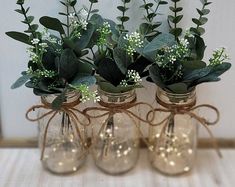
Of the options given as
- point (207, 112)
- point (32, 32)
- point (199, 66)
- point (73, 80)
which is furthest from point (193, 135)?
point (32, 32)

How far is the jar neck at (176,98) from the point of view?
2.51 feet

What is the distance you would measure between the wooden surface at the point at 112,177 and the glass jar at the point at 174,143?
0.8 inches

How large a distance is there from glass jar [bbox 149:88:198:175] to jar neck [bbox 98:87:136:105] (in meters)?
0.09

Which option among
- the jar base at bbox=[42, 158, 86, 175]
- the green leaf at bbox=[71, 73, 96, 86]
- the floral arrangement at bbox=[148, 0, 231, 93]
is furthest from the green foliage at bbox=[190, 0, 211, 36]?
the jar base at bbox=[42, 158, 86, 175]

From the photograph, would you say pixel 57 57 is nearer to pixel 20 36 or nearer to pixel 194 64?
pixel 20 36

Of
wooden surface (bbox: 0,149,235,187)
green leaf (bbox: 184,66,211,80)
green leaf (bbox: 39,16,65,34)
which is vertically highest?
green leaf (bbox: 39,16,65,34)

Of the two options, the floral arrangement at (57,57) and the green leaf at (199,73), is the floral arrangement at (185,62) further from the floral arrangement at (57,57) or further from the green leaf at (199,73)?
the floral arrangement at (57,57)

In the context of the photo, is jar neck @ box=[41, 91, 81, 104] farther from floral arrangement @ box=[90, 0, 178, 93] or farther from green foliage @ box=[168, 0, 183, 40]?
green foliage @ box=[168, 0, 183, 40]

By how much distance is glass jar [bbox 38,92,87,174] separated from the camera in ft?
2.73

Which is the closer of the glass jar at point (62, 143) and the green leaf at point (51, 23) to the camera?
the green leaf at point (51, 23)

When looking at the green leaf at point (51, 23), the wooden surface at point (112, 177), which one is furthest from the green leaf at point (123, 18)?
the wooden surface at point (112, 177)

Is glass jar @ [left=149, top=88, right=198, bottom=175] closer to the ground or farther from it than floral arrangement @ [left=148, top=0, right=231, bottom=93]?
closer to the ground

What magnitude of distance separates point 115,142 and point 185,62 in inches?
10.2

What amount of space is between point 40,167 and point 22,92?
0.58 ft
